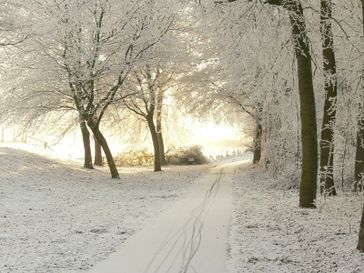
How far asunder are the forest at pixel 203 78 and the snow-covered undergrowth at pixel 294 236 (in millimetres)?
215

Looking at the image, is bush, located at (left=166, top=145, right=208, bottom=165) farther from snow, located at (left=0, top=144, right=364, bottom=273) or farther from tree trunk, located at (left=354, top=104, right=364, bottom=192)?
tree trunk, located at (left=354, top=104, right=364, bottom=192)

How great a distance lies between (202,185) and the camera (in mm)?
20562

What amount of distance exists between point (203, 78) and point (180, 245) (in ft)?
75.5

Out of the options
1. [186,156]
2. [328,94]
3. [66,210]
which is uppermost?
[328,94]

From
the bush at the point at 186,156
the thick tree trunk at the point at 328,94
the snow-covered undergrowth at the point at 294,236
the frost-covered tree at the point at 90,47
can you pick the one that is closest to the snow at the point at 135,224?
the snow-covered undergrowth at the point at 294,236

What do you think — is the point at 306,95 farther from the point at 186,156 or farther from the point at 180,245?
the point at 186,156

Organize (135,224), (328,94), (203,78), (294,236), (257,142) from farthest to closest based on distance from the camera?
1. (203,78)
2. (257,142)
3. (328,94)
4. (135,224)
5. (294,236)

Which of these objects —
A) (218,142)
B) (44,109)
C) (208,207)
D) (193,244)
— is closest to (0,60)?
(44,109)

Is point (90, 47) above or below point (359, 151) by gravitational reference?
above

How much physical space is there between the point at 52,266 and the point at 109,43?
51.0ft

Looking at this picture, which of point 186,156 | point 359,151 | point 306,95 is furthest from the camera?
point 186,156

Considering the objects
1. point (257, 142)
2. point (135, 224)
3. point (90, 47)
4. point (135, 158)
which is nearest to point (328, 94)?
point (135, 224)

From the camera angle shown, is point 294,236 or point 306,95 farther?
point 306,95

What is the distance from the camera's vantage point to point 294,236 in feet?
31.8
